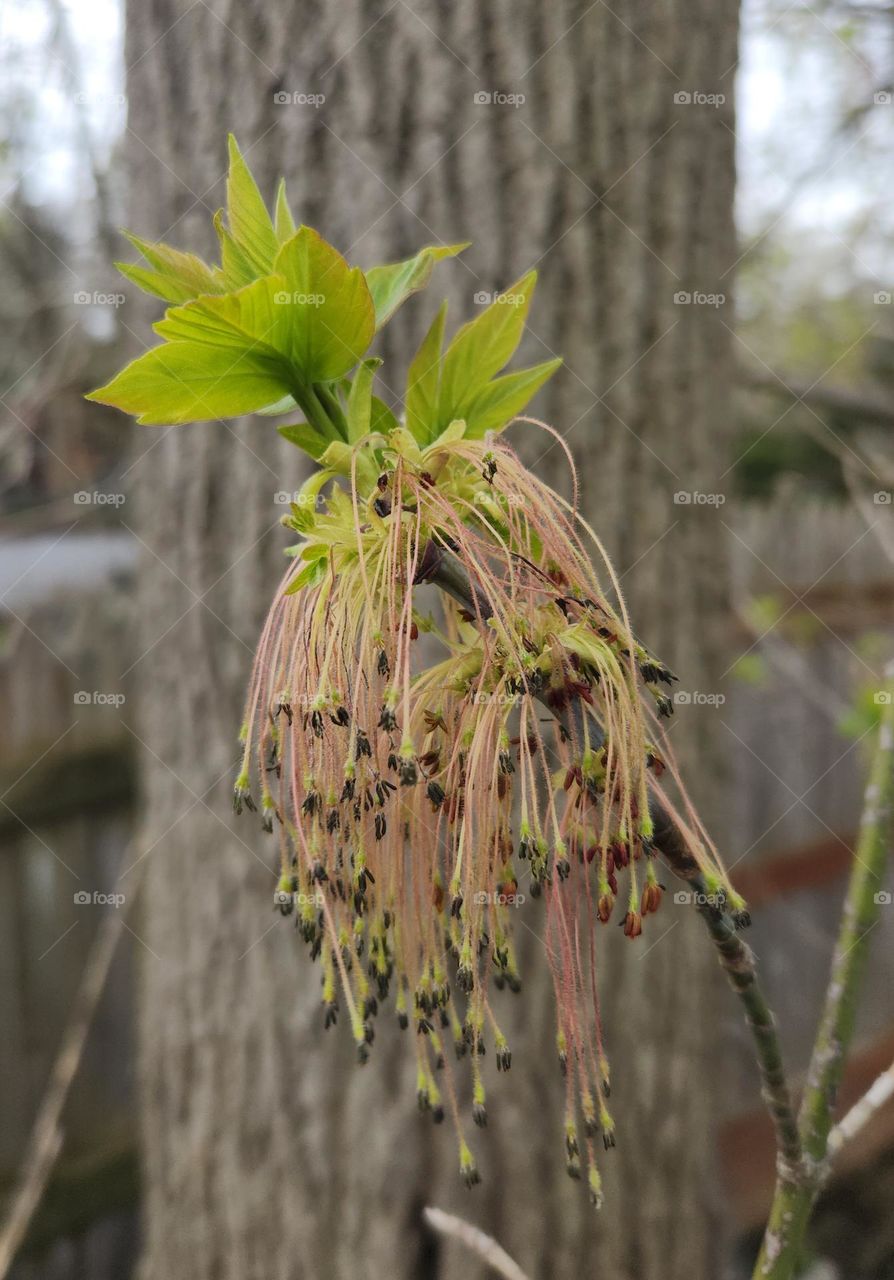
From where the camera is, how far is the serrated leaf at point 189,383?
1.91 ft

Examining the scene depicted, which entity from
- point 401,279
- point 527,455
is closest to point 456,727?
point 401,279

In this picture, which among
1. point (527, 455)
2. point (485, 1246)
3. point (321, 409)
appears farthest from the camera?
point (527, 455)

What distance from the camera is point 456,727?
2.05ft

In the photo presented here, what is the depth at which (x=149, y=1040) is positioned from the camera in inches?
73.7

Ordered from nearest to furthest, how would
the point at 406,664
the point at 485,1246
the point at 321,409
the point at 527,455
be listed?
1. the point at 406,664
2. the point at 321,409
3. the point at 485,1246
4. the point at 527,455

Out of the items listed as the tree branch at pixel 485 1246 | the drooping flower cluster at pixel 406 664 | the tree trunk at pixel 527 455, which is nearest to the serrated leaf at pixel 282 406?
the drooping flower cluster at pixel 406 664

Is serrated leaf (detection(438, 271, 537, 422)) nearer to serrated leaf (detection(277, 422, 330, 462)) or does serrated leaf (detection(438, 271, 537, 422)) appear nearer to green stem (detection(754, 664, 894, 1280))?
serrated leaf (detection(277, 422, 330, 462))

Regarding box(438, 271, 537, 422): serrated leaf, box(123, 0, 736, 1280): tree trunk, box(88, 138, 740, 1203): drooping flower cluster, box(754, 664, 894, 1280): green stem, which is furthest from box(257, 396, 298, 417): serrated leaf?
box(123, 0, 736, 1280): tree trunk

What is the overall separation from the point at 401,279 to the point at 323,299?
0.13 metres

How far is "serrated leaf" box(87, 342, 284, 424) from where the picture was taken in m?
0.58

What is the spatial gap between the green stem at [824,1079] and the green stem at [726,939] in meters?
0.02

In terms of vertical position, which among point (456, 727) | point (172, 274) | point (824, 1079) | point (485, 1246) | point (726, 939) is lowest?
point (485, 1246)

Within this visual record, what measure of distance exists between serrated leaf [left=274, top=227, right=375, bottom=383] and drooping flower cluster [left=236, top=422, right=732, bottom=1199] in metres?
0.08

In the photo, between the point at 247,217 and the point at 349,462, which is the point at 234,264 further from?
the point at 349,462
